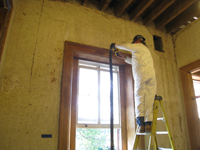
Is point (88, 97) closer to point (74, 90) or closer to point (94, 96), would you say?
point (94, 96)

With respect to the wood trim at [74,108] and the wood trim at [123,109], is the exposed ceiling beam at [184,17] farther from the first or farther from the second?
the wood trim at [74,108]

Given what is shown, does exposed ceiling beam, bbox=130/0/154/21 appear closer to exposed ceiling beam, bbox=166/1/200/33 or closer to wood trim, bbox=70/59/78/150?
exposed ceiling beam, bbox=166/1/200/33

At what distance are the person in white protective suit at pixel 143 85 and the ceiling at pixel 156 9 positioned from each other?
34.8 inches

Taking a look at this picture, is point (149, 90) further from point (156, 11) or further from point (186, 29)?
point (186, 29)

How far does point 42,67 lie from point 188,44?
8.39 ft

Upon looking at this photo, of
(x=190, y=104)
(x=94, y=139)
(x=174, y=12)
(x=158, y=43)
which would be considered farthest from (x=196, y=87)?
(x=94, y=139)

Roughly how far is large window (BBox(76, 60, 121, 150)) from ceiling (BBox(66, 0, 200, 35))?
0.98 metres

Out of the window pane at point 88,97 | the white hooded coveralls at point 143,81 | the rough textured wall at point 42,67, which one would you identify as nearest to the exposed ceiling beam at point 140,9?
the rough textured wall at point 42,67

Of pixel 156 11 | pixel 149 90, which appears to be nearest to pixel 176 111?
pixel 149 90

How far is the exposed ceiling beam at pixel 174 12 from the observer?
2.74 metres

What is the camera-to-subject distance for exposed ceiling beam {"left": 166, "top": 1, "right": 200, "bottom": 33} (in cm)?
291

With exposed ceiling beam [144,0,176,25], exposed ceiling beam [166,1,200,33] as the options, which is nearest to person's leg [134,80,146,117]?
exposed ceiling beam [144,0,176,25]

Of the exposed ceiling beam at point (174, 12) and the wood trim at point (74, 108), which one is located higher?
the exposed ceiling beam at point (174, 12)

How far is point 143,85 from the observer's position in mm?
2043
